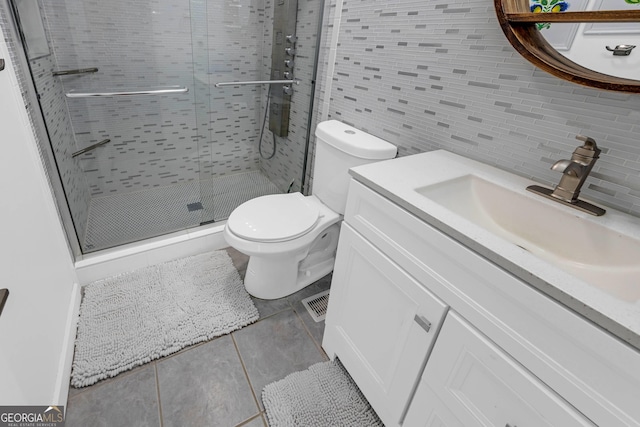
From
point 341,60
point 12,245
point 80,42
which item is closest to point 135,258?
point 12,245

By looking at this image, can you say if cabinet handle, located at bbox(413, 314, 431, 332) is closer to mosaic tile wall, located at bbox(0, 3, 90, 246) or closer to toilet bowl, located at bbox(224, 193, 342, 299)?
toilet bowl, located at bbox(224, 193, 342, 299)

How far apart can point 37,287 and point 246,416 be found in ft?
2.73

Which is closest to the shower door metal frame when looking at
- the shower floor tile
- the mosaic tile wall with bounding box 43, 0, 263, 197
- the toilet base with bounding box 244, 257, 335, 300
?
the shower floor tile

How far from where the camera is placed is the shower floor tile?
1789mm

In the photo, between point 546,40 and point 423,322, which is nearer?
point 423,322

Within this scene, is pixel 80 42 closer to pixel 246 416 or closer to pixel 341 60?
pixel 341 60

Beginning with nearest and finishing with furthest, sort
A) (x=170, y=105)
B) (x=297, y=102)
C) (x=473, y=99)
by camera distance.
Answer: (x=473, y=99) < (x=297, y=102) < (x=170, y=105)

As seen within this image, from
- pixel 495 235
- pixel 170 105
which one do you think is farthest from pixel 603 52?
pixel 170 105

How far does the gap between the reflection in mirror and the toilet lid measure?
3.50ft

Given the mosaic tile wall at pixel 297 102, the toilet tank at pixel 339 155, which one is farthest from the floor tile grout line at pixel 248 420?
the mosaic tile wall at pixel 297 102

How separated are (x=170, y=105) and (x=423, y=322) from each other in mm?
2168

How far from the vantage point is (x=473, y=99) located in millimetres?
1085

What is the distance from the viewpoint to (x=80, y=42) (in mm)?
1823

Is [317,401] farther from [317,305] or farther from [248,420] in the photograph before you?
[317,305]
